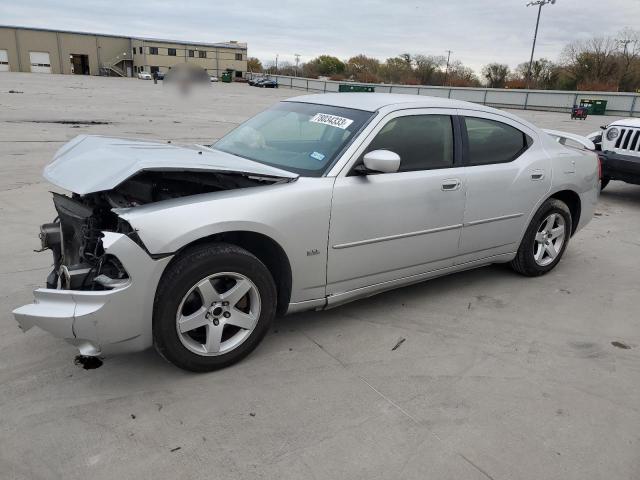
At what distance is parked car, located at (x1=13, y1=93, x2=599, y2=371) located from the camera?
2.59 metres

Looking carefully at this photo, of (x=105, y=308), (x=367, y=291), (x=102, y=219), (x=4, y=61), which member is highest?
(x=4, y=61)

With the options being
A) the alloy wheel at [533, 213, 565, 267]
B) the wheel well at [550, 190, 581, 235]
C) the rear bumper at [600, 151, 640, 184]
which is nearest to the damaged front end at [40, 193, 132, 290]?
the alloy wheel at [533, 213, 565, 267]

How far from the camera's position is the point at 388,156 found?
3219 millimetres

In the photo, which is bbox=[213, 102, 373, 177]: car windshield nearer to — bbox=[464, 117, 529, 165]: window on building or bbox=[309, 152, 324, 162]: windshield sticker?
bbox=[309, 152, 324, 162]: windshield sticker

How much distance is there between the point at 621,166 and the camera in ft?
25.2

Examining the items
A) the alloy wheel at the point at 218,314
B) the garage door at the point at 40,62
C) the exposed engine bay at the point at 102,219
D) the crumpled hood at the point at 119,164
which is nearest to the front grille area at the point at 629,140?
the crumpled hood at the point at 119,164

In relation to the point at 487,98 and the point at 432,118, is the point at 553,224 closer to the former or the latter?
the point at 432,118

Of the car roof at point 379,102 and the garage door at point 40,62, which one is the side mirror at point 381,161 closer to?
the car roof at point 379,102

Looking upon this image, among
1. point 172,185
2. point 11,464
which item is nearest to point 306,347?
point 172,185

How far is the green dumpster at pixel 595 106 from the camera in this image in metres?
33.1

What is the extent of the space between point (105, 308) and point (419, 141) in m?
2.45

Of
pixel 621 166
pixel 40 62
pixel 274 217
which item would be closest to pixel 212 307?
pixel 274 217

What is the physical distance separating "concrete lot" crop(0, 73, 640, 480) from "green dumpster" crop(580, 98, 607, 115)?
33.7 m

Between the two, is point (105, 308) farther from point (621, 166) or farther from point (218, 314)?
point (621, 166)
